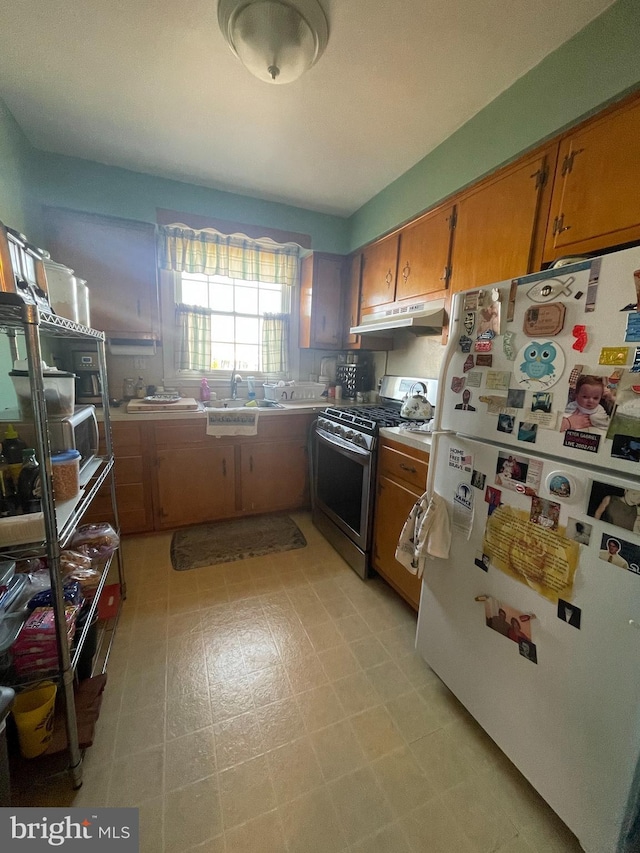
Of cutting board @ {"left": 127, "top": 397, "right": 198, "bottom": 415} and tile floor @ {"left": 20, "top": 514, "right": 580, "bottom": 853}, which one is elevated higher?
cutting board @ {"left": 127, "top": 397, "right": 198, "bottom": 415}

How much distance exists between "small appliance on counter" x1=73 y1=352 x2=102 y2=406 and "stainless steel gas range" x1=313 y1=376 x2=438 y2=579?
1424 millimetres

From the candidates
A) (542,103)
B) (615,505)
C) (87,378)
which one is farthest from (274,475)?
(542,103)

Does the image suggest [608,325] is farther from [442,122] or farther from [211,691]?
[211,691]

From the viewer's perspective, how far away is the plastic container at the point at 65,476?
43.7 inches

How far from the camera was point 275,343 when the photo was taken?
3.22m

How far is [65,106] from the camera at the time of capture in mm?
1790

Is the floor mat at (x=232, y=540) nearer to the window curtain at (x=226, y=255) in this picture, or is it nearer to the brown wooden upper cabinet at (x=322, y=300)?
the brown wooden upper cabinet at (x=322, y=300)

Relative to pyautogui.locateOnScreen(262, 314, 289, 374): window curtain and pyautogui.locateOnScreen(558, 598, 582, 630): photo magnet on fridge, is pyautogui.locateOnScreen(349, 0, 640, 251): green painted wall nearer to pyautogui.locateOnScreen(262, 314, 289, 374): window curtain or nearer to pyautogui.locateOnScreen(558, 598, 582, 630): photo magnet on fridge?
pyautogui.locateOnScreen(262, 314, 289, 374): window curtain

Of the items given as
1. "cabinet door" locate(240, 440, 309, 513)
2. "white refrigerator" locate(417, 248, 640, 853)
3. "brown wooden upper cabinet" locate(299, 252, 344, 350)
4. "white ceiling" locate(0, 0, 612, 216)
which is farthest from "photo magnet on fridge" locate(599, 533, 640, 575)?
"brown wooden upper cabinet" locate(299, 252, 344, 350)

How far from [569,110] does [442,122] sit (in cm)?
70

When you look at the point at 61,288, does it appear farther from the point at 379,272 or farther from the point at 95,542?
the point at 379,272

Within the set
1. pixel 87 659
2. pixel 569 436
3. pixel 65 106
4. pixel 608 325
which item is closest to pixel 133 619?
pixel 87 659

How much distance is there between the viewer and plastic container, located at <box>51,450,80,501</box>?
3.64ft

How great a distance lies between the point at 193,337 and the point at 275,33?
2055 millimetres
